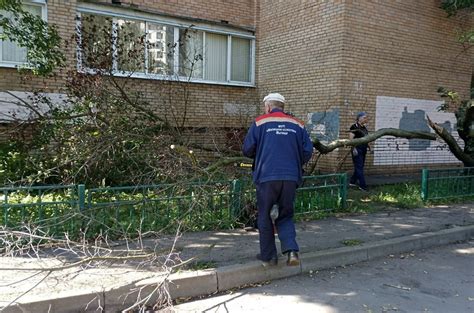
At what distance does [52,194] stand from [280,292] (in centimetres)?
359

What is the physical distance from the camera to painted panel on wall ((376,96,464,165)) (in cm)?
1131

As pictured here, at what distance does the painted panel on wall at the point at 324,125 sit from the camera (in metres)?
10.5

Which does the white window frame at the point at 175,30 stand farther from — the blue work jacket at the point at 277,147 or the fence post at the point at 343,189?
the blue work jacket at the point at 277,147

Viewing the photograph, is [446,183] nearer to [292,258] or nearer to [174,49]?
[292,258]

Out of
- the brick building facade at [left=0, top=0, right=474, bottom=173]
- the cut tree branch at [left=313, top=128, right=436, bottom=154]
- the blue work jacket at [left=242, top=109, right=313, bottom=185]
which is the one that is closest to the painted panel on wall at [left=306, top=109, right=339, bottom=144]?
the brick building facade at [left=0, top=0, right=474, bottom=173]

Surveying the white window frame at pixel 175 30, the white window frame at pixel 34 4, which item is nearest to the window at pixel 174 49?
the white window frame at pixel 175 30

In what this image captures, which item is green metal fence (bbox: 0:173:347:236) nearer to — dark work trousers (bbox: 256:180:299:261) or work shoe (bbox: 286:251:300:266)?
dark work trousers (bbox: 256:180:299:261)

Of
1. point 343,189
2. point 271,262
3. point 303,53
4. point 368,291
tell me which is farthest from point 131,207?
point 303,53

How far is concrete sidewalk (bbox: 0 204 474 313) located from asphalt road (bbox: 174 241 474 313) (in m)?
0.16

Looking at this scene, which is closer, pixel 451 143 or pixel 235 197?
pixel 235 197

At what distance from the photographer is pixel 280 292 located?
4.40 meters

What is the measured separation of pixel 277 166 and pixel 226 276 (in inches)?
49.6

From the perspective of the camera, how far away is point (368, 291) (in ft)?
14.5

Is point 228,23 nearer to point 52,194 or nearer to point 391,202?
point 391,202
